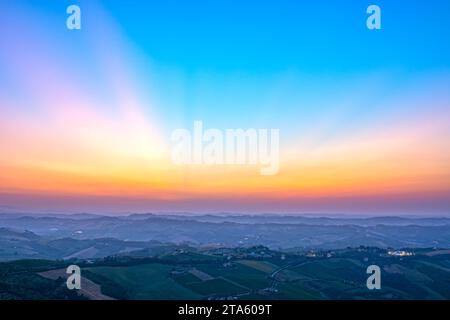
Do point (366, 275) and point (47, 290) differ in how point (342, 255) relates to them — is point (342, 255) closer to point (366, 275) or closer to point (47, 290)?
point (366, 275)

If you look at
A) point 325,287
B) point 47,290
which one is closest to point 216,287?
point 325,287
